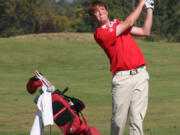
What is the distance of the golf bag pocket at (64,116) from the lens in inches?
243

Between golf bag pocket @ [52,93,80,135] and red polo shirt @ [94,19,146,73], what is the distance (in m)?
0.87

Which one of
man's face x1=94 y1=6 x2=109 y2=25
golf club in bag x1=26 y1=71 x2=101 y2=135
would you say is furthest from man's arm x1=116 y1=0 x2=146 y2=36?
golf club in bag x1=26 y1=71 x2=101 y2=135

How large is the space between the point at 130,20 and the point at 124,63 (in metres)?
0.58

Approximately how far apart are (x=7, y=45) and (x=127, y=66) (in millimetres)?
27687

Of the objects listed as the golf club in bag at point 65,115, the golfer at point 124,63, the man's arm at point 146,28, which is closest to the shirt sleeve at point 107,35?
the golfer at point 124,63

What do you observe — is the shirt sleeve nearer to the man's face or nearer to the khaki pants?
the man's face

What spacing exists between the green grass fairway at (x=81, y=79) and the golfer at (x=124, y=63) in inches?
115

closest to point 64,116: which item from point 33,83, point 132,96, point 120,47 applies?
point 33,83

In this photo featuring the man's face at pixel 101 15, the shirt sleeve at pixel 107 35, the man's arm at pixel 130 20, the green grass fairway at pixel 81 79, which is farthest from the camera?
the green grass fairway at pixel 81 79

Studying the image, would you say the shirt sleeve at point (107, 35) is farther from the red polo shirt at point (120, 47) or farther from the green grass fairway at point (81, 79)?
the green grass fairway at point (81, 79)

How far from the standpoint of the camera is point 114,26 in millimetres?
6492

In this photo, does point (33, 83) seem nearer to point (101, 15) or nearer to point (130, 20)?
point (101, 15)

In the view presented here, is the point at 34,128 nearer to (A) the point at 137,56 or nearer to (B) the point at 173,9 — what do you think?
(A) the point at 137,56

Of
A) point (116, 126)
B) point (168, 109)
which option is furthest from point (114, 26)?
point (168, 109)
